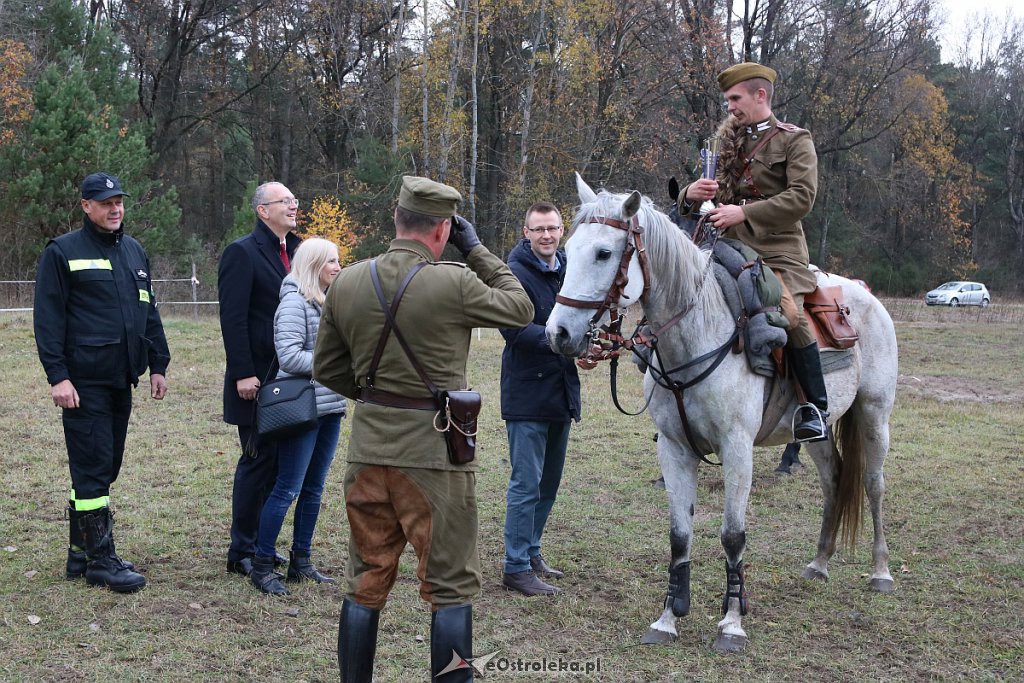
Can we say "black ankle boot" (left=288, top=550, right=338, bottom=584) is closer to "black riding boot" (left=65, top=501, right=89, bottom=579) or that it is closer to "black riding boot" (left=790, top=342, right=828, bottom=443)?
"black riding boot" (left=65, top=501, right=89, bottom=579)

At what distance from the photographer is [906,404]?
11.9m

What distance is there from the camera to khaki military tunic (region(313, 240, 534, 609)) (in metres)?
3.12

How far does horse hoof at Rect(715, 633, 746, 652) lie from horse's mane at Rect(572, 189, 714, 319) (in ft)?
5.40

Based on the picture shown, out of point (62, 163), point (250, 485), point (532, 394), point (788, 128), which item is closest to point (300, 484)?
point (250, 485)

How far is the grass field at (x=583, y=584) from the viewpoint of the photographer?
13.6 feet

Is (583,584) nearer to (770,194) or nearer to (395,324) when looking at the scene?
(770,194)

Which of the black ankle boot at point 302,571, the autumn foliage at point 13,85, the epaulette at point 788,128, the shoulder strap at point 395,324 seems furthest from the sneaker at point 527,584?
the autumn foliage at point 13,85

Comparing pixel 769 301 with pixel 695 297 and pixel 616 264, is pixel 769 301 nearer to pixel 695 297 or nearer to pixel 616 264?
pixel 695 297

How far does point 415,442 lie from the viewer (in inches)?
123

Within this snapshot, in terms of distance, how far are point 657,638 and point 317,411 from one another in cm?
215

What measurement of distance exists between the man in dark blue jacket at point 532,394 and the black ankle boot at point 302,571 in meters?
1.06

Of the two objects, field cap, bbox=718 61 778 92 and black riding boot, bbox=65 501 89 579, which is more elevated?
field cap, bbox=718 61 778 92

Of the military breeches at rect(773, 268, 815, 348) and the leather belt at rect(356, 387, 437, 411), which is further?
the military breeches at rect(773, 268, 815, 348)

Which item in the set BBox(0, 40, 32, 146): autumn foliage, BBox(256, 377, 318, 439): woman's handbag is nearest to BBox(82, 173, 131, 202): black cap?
BBox(256, 377, 318, 439): woman's handbag
